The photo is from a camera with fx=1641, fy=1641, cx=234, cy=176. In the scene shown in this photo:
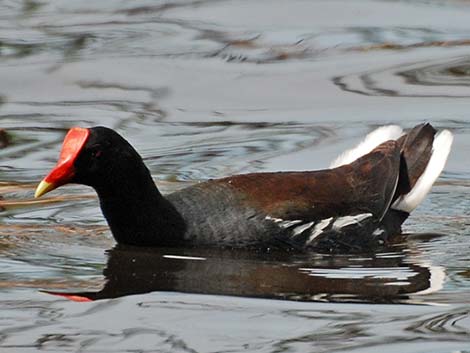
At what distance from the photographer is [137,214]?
21.1 feet

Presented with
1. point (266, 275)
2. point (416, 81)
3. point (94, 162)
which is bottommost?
point (266, 275)

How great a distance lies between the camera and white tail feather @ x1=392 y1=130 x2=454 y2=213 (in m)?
6.91

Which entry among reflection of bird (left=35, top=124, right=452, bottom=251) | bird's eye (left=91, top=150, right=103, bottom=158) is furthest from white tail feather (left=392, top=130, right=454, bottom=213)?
bird's eye (left=91, top=150, right=103, bottom=158)

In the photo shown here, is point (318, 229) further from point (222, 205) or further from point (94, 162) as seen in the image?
point (94, 162)

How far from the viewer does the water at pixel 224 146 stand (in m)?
5.21

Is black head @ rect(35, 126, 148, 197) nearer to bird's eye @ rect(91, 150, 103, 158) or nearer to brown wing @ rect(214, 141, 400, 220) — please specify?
bird's eye @ rect(91, 150, 103, 158)

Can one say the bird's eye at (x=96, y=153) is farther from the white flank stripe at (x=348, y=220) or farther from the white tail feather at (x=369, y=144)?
the white tail feather at (x=369, y=144)

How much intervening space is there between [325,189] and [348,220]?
15cm

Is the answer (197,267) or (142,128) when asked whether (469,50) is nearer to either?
(142,128)

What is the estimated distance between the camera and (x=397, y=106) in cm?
890

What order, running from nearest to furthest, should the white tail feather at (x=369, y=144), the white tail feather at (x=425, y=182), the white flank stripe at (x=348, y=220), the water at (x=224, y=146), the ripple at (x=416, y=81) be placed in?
the water at (x=224, y=146) → the white flank stripe at (x=348, y=220) → the white tail feather at (x=425, y=182) → the white tail feather at (x=369, y=144) → the ripple at (x=416, y=81)

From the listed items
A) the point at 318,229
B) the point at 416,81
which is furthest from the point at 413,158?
the point at 416,81

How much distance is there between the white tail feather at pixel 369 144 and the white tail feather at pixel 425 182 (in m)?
0.26

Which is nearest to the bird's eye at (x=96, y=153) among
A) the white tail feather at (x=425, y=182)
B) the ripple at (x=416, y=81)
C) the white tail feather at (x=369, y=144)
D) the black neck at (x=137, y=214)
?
the black neck at (x=137, y=214)
